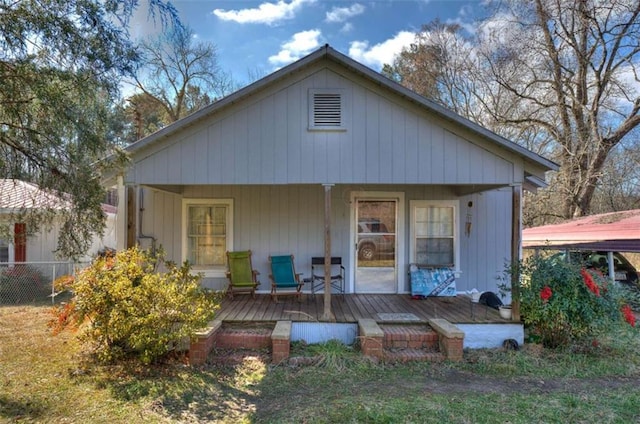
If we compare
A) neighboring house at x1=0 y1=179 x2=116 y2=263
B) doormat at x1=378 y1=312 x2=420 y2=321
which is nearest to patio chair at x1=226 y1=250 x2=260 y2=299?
neighboring house at x1=0 y1=179 x2=116 y2=263

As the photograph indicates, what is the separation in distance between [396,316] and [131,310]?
144 inches

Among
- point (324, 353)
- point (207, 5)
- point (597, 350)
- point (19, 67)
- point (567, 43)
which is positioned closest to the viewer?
point (19, 67)

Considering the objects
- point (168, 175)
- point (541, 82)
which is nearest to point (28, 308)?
point (168, 175)

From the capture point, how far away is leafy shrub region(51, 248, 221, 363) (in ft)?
14.3

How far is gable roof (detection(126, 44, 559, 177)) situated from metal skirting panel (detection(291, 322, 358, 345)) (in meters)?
3.31

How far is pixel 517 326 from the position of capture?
548 cm

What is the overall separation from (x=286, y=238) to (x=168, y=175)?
107 inches

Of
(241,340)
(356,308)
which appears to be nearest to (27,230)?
(241,340)

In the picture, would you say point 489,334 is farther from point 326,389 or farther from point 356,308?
point 326,389

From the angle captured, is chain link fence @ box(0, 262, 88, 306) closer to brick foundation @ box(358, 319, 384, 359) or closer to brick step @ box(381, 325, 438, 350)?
brick foundation @ box(358, 319, 384, 359)

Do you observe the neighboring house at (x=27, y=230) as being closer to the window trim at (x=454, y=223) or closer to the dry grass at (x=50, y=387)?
the dry grass at (x=50, y=387)

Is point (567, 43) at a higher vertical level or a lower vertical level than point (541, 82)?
higher

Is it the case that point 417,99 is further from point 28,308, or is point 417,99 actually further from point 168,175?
point 28,308

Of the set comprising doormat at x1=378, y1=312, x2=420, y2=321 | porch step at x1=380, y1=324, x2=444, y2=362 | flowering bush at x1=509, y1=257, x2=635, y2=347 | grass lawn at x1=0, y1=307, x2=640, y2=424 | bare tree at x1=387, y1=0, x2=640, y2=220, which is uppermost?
bare tree at x1=387, y1=0, x2=640, y2=220
